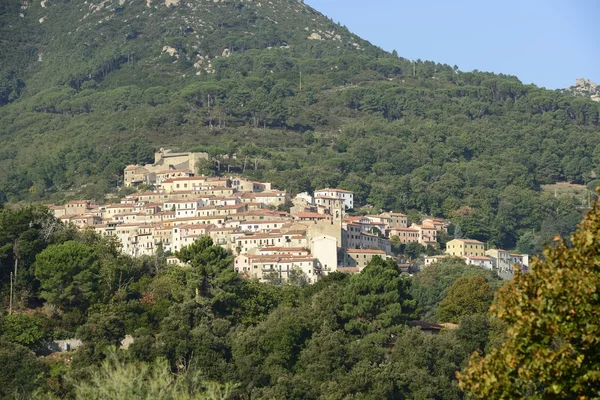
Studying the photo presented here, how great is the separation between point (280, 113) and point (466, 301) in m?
74.6

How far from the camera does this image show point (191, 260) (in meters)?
52.7

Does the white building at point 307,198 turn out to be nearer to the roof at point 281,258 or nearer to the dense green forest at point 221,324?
the roof at point 281,258

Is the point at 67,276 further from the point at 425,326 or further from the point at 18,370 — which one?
the point at 425,326

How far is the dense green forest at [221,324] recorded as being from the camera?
44.1 metres

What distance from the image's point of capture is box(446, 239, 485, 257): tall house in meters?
90.1

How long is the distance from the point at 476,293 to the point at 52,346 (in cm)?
1880

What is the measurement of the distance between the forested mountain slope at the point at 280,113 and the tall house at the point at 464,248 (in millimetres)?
8089

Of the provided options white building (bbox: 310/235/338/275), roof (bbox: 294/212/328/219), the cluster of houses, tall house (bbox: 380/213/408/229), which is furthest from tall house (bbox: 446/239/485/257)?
white building (bbox: 310/235/338/275)

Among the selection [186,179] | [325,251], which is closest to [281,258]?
[325,251]

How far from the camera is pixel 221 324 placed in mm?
48281

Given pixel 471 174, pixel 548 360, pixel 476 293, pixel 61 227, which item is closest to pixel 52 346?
pixel 61 227

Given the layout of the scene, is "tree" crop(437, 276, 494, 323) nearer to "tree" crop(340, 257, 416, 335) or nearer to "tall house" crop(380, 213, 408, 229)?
"tree" crop(340, 257, 416, 335)

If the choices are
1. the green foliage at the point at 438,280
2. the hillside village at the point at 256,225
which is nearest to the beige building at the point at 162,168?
the hillside village at the point at 256,225

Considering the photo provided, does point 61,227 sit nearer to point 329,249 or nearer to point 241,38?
point 329,249
